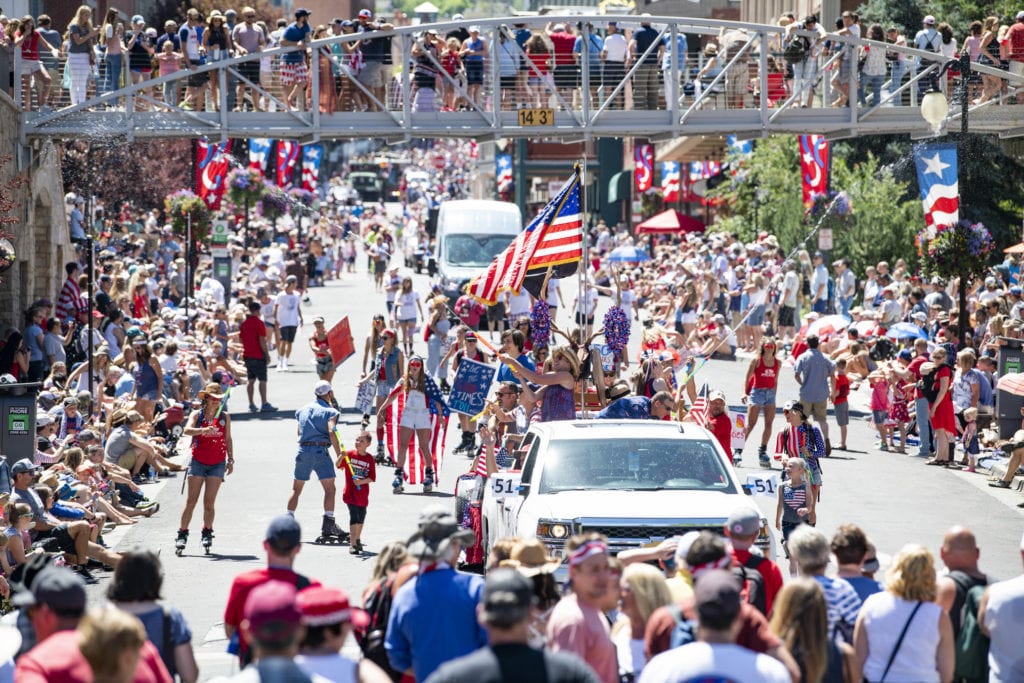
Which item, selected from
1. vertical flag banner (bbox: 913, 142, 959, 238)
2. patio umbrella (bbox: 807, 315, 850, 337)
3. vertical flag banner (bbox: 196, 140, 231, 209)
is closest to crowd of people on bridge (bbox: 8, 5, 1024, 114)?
A: patio umbrella (bbox: 807, 315, 850, 337)

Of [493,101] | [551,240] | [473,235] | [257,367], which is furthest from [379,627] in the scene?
[473,235]

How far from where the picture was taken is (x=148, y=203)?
4697 centimetres

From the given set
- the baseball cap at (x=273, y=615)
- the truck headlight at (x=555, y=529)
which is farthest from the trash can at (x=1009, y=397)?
the baseball cap at (x=273, y=615)

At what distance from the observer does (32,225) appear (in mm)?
28094

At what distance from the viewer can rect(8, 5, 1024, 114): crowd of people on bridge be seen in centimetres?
2822

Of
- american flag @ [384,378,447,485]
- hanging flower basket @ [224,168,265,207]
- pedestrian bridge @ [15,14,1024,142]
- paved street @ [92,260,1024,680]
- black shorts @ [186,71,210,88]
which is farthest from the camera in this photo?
hanging flower basket @ [224,168,265,207]

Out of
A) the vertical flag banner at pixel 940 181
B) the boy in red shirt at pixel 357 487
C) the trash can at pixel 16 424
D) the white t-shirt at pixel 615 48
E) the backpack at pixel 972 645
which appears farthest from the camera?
the white t-shirt at pixel 615 48

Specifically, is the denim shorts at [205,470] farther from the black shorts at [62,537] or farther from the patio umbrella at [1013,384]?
Result: the patio umbrella at [1013,384]

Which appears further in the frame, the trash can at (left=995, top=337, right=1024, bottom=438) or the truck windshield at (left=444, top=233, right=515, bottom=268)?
the truck windshield at (left=444, top=233, right=515, bottom=268)

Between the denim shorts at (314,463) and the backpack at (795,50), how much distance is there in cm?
1685

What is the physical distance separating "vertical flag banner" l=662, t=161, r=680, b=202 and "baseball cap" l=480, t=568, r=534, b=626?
54.9m

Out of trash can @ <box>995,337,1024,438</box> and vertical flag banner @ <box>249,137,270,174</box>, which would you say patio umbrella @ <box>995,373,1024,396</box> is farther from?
vertical flag banner @ <box>249,137,270,174</box>

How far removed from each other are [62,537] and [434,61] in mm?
15745

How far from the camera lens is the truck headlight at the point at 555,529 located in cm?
1119
